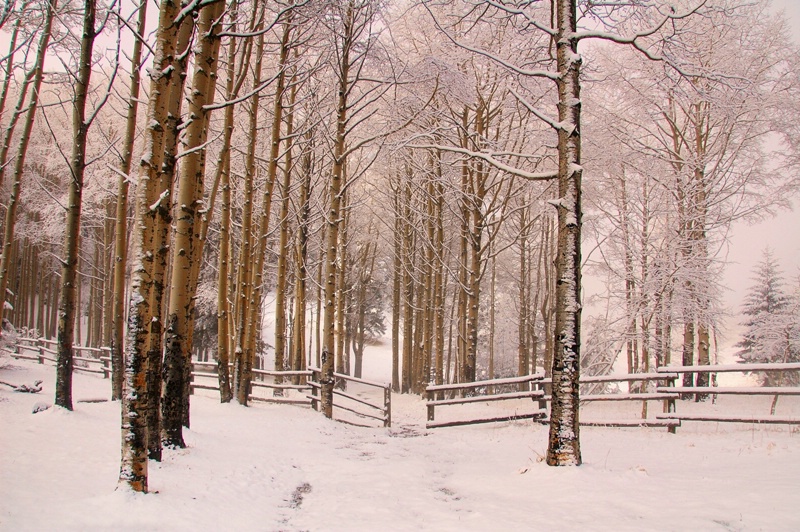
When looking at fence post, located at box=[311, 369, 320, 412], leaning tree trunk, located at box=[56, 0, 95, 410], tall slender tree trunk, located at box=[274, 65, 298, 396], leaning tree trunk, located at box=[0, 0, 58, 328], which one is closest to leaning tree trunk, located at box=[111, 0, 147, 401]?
leaning tree trunk, located at box=[56, 0, 95, 410]

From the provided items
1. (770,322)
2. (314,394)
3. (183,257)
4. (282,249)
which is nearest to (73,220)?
(183,257)

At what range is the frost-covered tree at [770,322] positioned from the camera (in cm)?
1634

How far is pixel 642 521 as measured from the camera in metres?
3.77

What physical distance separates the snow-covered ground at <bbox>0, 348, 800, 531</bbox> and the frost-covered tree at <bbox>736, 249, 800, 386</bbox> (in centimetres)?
1045

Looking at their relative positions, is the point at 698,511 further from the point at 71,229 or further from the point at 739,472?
the point at 71,229

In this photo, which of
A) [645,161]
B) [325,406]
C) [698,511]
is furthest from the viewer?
A: [645,161]

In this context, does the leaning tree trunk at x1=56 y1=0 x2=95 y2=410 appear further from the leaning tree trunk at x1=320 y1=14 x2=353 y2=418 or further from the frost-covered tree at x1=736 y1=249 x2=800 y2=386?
the frost-covered tree at x1=736 y1=249 x2=800 y2=386

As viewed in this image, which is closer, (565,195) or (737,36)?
(565,195)

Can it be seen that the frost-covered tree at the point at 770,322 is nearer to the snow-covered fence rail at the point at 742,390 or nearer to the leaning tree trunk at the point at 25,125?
the snow-covered fence rail at the point at 742,390

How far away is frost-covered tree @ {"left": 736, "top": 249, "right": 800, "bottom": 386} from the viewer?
643 inches

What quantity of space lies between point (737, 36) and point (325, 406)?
15949mm

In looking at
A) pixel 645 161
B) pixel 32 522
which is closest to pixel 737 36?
pixel 645 161

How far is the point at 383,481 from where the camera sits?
232 inches

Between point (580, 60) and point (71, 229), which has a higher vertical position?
point (580, 60)
